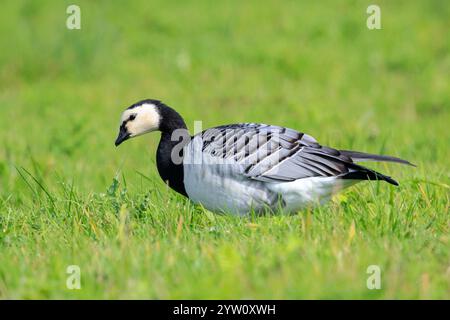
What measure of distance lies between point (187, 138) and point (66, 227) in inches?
47.5

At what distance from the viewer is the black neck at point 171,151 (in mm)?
5484

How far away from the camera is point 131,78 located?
36.5 ft

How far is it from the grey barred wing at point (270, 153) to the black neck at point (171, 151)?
282 mm

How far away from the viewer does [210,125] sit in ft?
29.8

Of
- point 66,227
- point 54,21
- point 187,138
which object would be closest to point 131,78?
point 54,21

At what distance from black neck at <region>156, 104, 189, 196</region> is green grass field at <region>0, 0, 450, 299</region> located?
137 millimetres

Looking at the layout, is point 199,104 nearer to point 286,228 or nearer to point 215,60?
point 215,60

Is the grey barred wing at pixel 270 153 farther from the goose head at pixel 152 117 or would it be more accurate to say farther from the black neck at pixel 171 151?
the goose head at pixel 152 117

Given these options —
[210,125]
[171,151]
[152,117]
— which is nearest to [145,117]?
[152,117]

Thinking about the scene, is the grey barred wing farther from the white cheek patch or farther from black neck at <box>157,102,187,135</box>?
the white cheek patch

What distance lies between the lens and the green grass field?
398cm

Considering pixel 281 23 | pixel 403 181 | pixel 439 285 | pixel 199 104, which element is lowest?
pixel 439 285

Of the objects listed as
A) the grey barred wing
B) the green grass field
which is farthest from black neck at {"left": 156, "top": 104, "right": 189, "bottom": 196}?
the grey barred wing

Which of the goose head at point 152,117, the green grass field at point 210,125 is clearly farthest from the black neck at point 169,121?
the green grass field at point 210,125
